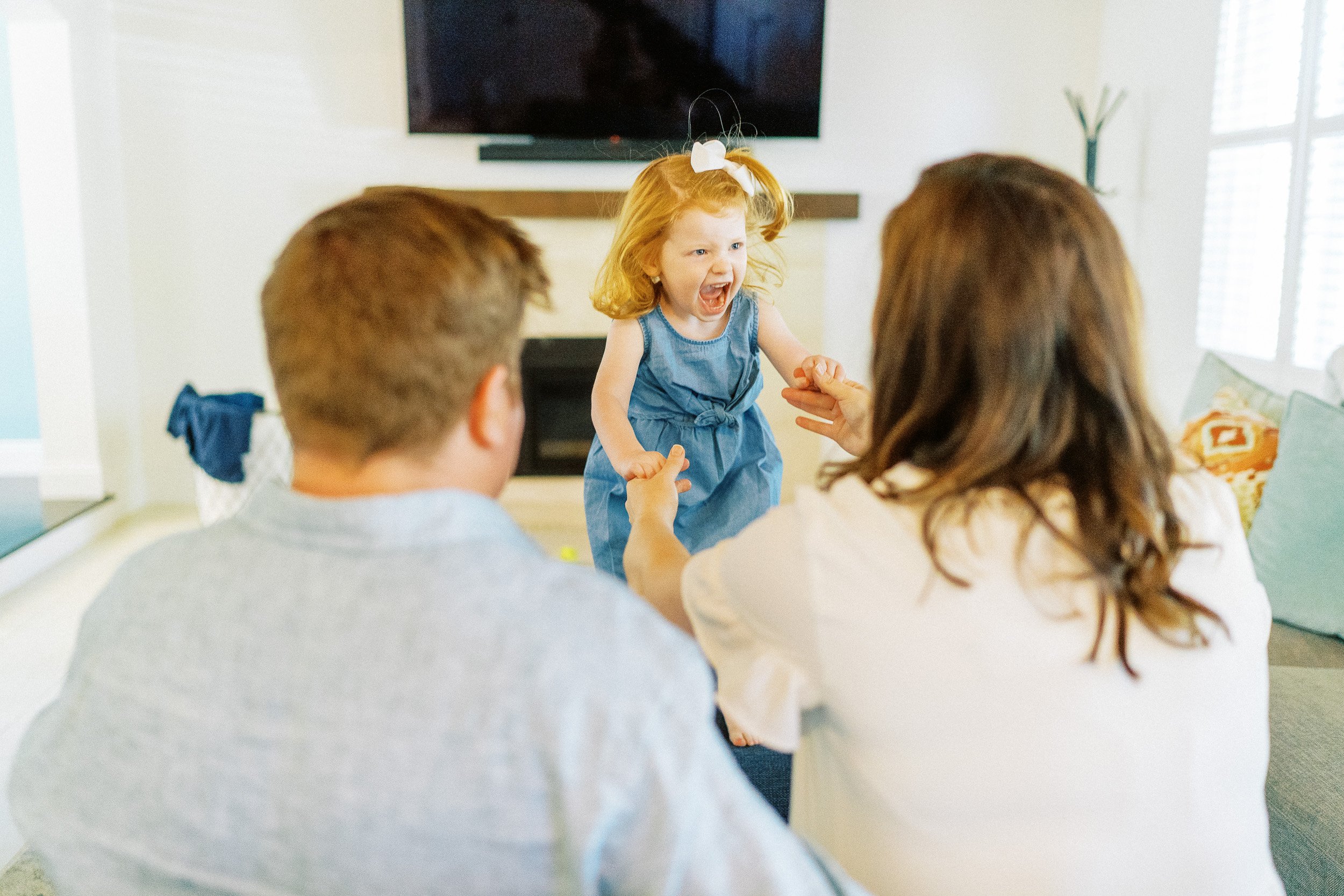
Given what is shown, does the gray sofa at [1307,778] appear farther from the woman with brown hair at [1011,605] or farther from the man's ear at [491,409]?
the man's ear at [491,409]

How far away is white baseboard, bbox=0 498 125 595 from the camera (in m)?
3.01

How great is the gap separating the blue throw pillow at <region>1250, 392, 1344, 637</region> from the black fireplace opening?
2.45 m

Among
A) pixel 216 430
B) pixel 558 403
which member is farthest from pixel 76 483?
pixel 558 403

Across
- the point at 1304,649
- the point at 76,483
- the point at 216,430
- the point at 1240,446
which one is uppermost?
the point at 1240,446

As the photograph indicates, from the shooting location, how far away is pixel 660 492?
1.26 m

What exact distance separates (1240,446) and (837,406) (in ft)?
3.42

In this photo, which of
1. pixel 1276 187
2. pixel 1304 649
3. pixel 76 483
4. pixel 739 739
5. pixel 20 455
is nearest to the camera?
pixel 739 739

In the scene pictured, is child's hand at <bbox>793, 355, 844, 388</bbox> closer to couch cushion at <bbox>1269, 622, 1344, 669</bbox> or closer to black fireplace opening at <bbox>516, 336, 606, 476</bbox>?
couch cushion at <bbox>1269, 622, 1344, 669</bbox>

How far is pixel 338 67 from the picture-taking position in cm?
383

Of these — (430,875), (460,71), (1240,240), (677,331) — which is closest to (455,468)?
(430,875)

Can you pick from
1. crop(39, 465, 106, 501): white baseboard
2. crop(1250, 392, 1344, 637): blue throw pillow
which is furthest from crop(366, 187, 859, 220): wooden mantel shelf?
crop(1250, 392, 1344, 637): blue throw pillow

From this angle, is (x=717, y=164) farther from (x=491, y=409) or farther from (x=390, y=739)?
(x=390, y=739)

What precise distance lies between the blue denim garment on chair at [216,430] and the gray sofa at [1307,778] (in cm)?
159

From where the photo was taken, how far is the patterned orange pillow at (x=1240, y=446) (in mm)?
2074
